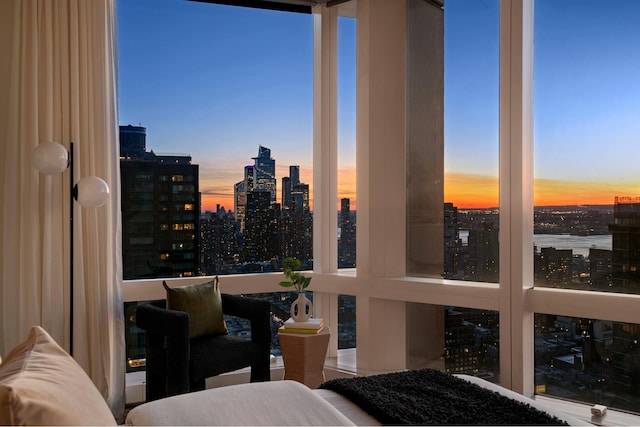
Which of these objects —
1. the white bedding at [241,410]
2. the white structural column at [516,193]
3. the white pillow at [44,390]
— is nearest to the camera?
the white pillow at [44,390]

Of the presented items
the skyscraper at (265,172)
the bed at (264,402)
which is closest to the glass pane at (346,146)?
the skyscraper at (265,172)

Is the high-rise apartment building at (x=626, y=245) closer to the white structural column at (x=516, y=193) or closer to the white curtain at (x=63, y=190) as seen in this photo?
the white structural column at (x=516, y=193)

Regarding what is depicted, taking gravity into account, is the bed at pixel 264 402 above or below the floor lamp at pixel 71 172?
below

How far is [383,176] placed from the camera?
4.46m

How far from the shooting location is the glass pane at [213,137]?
4469 mm

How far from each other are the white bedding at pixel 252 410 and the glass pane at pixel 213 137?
263 cm

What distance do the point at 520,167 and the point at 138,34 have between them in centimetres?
295

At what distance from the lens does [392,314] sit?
14.6ft

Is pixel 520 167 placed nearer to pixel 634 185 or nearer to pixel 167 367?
pixel 634 185

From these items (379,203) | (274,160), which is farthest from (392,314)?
(274,160)

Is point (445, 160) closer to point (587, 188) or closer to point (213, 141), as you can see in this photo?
point (587, 188)

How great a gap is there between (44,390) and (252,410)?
687 millimetres

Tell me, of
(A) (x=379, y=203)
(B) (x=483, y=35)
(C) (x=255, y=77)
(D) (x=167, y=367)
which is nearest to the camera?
(D) (x=167, y=367)

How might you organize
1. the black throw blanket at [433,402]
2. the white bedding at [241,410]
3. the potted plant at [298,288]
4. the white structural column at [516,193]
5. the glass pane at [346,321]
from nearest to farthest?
the white bedding at [241,410] < the black throw blanket at [433,402] < the white structural column at [516,193] < the potted plant at [298,288] < the glass pane at [346,321]
